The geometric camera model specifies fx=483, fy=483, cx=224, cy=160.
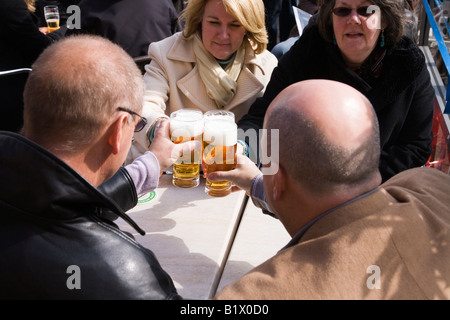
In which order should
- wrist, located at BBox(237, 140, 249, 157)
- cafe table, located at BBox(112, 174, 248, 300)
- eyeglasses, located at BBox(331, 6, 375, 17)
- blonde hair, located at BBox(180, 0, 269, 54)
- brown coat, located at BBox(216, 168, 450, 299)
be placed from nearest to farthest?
1. brown coat, located at BBox(216, 168, 450, 299)
2. cafe table, located at BBox(112, 174, 248, 300)
3. wrist, located at BBox(237, 140, 249, 157)
4. eyeglasses, located at BBox(331, 6, 375, 17)
5. blonde hair, located at BBox(180, 0, 269, 54)

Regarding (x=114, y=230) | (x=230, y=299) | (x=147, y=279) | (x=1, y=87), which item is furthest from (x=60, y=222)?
(x=1, y=87)

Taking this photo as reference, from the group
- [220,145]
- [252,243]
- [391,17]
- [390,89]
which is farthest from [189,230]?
[391,17]

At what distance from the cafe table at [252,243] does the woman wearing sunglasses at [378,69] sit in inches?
31.1

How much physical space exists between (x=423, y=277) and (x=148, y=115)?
178cm

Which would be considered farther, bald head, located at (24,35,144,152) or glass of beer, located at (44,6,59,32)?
glass of beer, located at (44,6,59,32)

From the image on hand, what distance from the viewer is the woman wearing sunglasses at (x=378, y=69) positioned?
8.66 feet

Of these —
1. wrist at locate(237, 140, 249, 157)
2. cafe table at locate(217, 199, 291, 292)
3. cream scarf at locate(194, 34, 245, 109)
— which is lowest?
cafe table at locate(217, 199, 291, 292)

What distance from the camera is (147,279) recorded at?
4.30 ft

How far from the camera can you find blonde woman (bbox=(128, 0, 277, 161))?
9.50ft

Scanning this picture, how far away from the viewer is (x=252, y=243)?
6.47 ft

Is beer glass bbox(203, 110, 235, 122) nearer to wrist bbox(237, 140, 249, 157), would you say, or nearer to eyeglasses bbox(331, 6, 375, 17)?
wrist bbox(237, 140, 249, 157)

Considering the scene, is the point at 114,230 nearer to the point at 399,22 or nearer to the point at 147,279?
the point at 147,279

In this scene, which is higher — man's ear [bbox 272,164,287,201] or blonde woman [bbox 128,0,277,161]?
man's ear [bbox 272,164,287,201]

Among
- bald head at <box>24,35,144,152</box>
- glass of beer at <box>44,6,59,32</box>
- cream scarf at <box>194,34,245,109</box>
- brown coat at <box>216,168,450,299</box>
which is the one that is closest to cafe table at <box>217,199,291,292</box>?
brown coat at <box>216,168,450,299</box>
